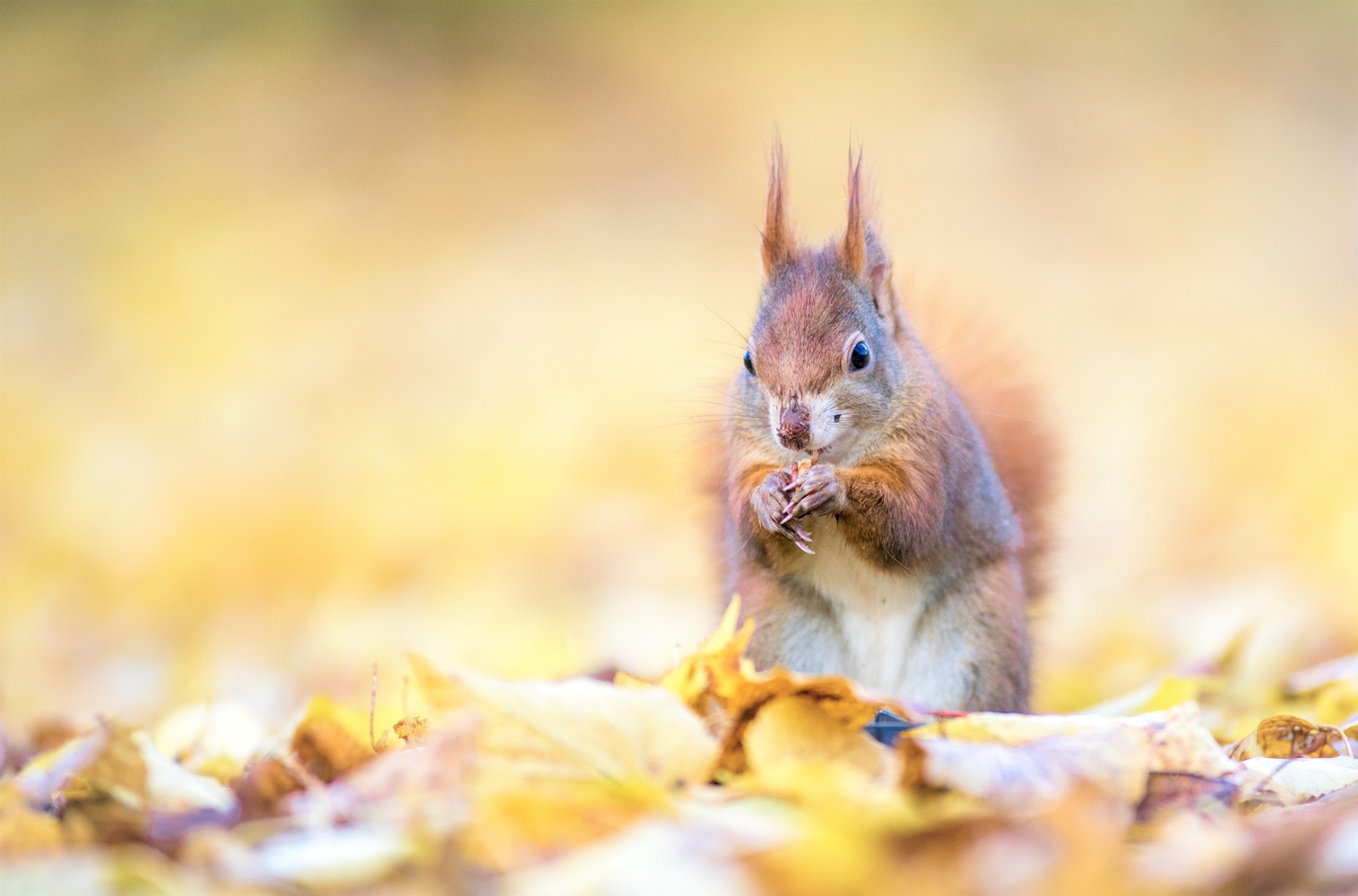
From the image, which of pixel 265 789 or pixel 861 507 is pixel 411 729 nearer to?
pixel 265 789

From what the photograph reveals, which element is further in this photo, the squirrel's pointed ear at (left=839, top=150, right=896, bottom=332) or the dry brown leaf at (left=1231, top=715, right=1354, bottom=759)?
the squirrel's pointed ear at (left=839, top=150, right=896, bottom=332)

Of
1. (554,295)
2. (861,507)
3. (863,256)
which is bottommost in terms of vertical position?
(861,507)

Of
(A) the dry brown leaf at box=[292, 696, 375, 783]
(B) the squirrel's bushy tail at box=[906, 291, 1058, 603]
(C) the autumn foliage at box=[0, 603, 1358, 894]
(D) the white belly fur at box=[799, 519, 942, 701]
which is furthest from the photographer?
(B) the squirrel's bushy tail at box=[906, 291, 1058, 603]

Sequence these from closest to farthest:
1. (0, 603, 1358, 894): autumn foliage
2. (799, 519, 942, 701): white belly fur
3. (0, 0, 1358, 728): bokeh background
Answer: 1. (0, 603, 1358, 894): autumn foliage
2. (799, 519, 942, 701): white belly fur
3. (0, 0, 1358, 728): bokeh background

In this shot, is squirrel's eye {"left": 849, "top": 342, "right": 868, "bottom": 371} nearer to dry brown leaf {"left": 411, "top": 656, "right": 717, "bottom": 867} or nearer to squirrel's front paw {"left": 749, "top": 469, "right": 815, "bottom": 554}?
squirrel's front paw {"left": 749, "top": 469, "right": 815, "bottom": 554}

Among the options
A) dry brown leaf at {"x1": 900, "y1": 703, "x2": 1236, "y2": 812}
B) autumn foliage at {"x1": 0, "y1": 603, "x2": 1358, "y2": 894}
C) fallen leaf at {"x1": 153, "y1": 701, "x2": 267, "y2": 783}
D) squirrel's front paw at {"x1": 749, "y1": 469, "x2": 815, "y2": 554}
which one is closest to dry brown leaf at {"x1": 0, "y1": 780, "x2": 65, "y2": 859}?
autumn foliage at {"x1": 0, "y1": 603, "x2": 1358, "y2": 894}

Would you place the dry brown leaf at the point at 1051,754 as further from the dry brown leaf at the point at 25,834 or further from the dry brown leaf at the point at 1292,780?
the dry brown leaf at the point at 25,834

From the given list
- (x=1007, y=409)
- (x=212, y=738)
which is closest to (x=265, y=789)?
(x=212, y=738)

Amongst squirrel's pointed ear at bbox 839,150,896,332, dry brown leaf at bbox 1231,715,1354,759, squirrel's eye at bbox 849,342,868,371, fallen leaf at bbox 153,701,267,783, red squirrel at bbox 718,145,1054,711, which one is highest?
squirrel's pointed ear at bbox 839,150,896,332

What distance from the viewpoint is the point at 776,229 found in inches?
65.1

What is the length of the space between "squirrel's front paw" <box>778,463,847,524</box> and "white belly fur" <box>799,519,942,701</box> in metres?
0.08

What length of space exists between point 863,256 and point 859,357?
5.8 inches

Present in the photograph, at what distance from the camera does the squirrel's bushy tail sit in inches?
73.4

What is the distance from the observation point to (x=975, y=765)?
0.95 metres
